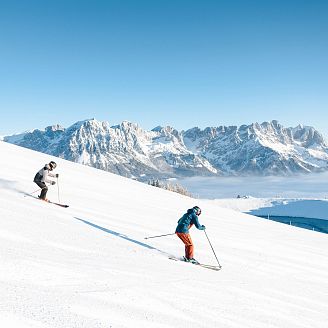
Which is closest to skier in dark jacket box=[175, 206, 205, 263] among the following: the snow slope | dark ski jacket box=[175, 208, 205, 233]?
dark ski jacket box=[175, 208, 205, 233]

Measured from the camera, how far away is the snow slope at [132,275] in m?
7.62

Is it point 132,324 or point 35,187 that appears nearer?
point 132,324

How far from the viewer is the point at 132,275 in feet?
34.1

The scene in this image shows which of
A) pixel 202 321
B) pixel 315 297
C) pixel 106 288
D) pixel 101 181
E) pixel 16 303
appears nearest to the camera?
pixel 16 303

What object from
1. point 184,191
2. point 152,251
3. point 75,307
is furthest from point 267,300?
point 184,191

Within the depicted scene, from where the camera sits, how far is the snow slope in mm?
7617

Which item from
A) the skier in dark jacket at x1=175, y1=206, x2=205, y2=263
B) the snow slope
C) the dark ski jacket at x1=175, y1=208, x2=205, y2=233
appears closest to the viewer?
the snow slope

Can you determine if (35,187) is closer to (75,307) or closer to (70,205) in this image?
(70,205)

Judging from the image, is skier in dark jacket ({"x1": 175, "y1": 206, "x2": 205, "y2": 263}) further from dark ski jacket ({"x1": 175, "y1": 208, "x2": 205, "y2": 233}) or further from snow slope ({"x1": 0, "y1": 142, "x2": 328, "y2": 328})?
snow slope ({"x1": 0, "y1": 142, "x2": 328, "y2": 328})

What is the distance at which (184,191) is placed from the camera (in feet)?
504

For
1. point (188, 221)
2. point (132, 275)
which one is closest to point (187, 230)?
point (188, 221)

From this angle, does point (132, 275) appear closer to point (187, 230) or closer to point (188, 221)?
point (187, 230)

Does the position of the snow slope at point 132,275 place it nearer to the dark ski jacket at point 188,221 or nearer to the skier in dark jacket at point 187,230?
the skier in dark jacket at point 187,230

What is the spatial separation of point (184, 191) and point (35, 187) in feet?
433
